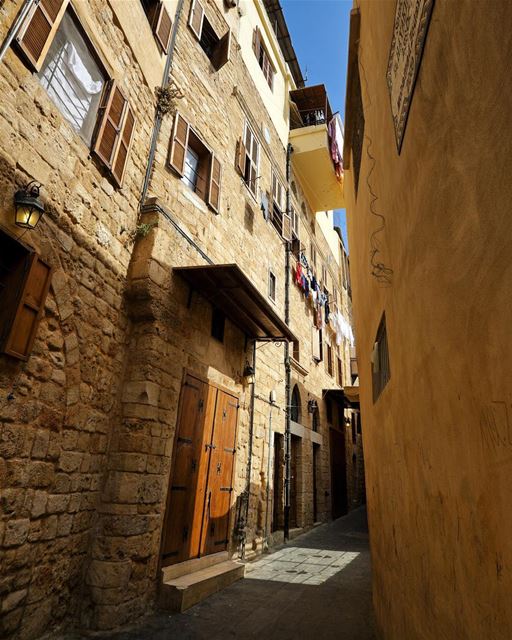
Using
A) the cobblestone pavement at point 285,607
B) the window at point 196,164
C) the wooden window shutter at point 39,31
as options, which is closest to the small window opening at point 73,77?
the wooden window shutter at point 39,31

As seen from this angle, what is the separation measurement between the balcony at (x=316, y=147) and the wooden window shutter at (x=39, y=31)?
36.1 feet

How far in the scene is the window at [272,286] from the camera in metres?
10.2

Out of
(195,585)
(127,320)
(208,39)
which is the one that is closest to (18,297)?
(127,320)

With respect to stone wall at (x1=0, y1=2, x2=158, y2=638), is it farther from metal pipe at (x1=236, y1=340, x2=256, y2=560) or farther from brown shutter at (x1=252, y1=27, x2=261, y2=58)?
brown shutter at (x1=252, y1=27, x2=261, y2=58)

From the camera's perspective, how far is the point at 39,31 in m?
3.89

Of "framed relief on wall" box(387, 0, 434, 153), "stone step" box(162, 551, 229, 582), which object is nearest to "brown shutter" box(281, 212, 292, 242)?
"stone step" box(162, 551, 229, 582)

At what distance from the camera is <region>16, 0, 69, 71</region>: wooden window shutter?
12.2ft

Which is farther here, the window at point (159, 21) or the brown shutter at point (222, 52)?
the brown shutter at point (222, 52)

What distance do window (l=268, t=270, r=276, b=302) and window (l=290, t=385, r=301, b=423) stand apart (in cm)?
294

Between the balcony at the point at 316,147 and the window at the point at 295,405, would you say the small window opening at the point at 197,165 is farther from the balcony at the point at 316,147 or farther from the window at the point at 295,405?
the balcony at the point at 316,147

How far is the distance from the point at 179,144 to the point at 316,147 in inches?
339

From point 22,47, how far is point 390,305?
13.2 feet

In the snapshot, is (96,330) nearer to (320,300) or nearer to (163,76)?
(163,76)

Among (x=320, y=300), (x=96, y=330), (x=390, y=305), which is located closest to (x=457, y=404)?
(x=390, y=305)
